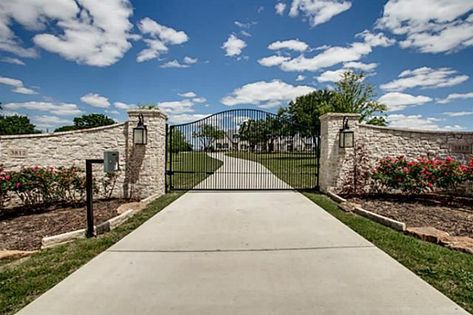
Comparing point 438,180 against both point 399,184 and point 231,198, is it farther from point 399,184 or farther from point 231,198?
point 231,198

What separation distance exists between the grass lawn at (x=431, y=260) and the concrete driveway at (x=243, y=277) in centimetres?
14

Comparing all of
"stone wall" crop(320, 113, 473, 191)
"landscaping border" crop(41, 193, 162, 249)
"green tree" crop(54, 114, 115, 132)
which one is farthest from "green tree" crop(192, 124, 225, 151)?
"green tree" crop(54, 114, 115, 132)

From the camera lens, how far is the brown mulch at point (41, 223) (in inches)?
167

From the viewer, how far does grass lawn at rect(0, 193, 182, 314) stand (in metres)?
2.42

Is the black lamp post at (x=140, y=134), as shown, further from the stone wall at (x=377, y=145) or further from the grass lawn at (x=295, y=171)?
the stone wall at (x=377, y=145)

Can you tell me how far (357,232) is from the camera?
13.9 feet

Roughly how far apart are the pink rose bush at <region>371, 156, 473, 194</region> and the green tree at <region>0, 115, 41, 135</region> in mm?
51553

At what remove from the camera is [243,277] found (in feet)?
8.96

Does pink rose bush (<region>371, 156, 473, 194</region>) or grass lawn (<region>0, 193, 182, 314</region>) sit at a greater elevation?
pink rose bush (<region>371, 156, 473, 194</region>)

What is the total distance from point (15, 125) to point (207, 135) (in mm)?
51091

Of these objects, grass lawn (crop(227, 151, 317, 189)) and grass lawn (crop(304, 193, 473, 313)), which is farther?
grass lawn (crop(227, 151, 317, 189))

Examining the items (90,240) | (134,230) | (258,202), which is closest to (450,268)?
(258,202)

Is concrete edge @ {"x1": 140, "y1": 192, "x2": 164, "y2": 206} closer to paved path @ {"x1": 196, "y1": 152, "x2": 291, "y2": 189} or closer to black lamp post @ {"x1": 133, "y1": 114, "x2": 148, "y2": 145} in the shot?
black lamp post @ {"x1": 133, "y1": 114, "x2": 148, "y2": 145}

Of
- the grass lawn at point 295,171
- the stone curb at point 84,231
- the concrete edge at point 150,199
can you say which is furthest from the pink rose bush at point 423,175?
the stone curb at point 84,231
